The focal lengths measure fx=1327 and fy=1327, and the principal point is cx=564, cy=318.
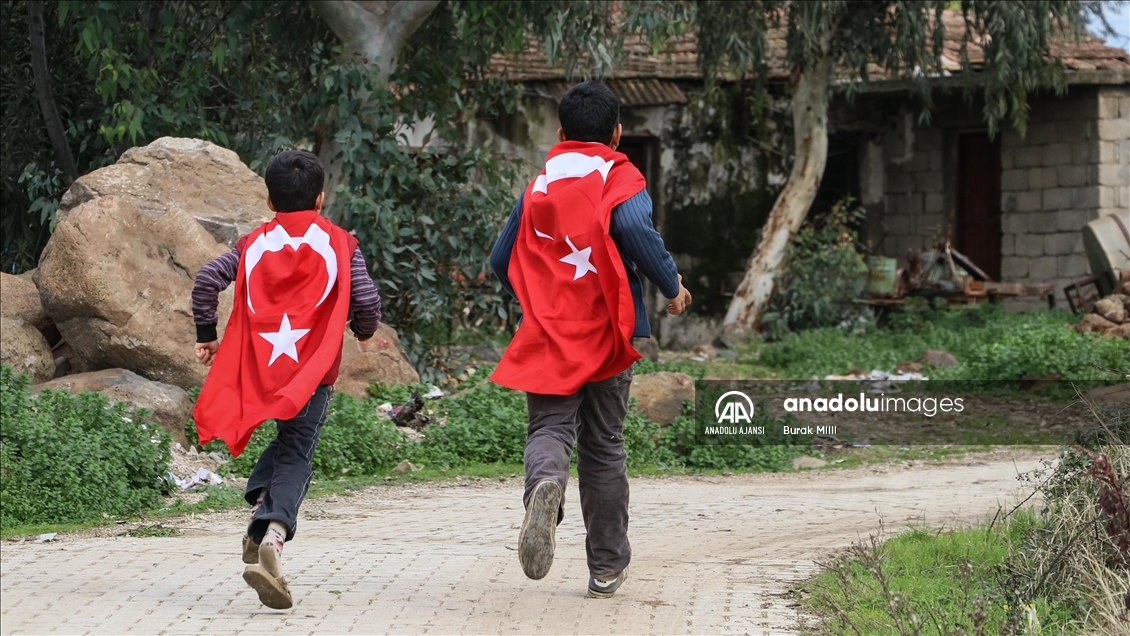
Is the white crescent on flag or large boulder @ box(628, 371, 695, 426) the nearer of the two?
the white crescent on flag

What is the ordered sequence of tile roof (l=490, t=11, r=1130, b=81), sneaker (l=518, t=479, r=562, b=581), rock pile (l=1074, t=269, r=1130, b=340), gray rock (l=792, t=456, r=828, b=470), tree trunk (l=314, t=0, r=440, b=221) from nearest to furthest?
1. sneaker (l=518, t=479, r=562, b=581)
2. gray rock (l=792, t=456, r=828, b=470)
3. tree trunk (l=314, t=0, r=440, b=221)
4. rock pile (l=1074, t=269, r=1130, b=340)
5. tile roof (l=490, t=11, r=1130, b=81)

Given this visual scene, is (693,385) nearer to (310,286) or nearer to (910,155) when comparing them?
(310,286)

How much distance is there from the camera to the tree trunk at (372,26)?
10383 millimetres

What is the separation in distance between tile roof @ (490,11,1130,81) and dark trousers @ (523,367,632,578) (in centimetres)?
1202

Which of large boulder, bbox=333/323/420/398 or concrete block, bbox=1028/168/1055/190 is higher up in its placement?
concrete block, bbox=1028/168/1055/190

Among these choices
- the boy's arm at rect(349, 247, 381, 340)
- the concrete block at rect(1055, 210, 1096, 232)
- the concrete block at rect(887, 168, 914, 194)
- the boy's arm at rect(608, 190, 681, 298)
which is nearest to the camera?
the boy's arm at rect(608, 190, 681, 298)

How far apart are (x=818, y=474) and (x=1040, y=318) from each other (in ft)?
20.9

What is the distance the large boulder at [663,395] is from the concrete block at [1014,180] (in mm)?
10119

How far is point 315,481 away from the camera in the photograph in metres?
7.66

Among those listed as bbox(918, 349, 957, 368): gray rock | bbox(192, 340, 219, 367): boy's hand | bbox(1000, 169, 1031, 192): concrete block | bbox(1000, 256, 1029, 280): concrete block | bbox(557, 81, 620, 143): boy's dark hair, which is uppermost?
bbox(557, 81, 620, 143): boy's dark hair

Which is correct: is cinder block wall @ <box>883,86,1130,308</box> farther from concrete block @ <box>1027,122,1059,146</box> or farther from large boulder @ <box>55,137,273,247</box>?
large boulder @ <box>55,137,273,247</box>

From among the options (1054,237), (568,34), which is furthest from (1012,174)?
(568,34)

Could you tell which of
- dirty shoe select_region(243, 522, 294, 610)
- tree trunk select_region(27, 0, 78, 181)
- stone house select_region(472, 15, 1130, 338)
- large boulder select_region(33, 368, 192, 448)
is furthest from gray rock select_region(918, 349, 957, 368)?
dirty shoe select_region(243, 522, 294, 610)

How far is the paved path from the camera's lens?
4297 millimetres
